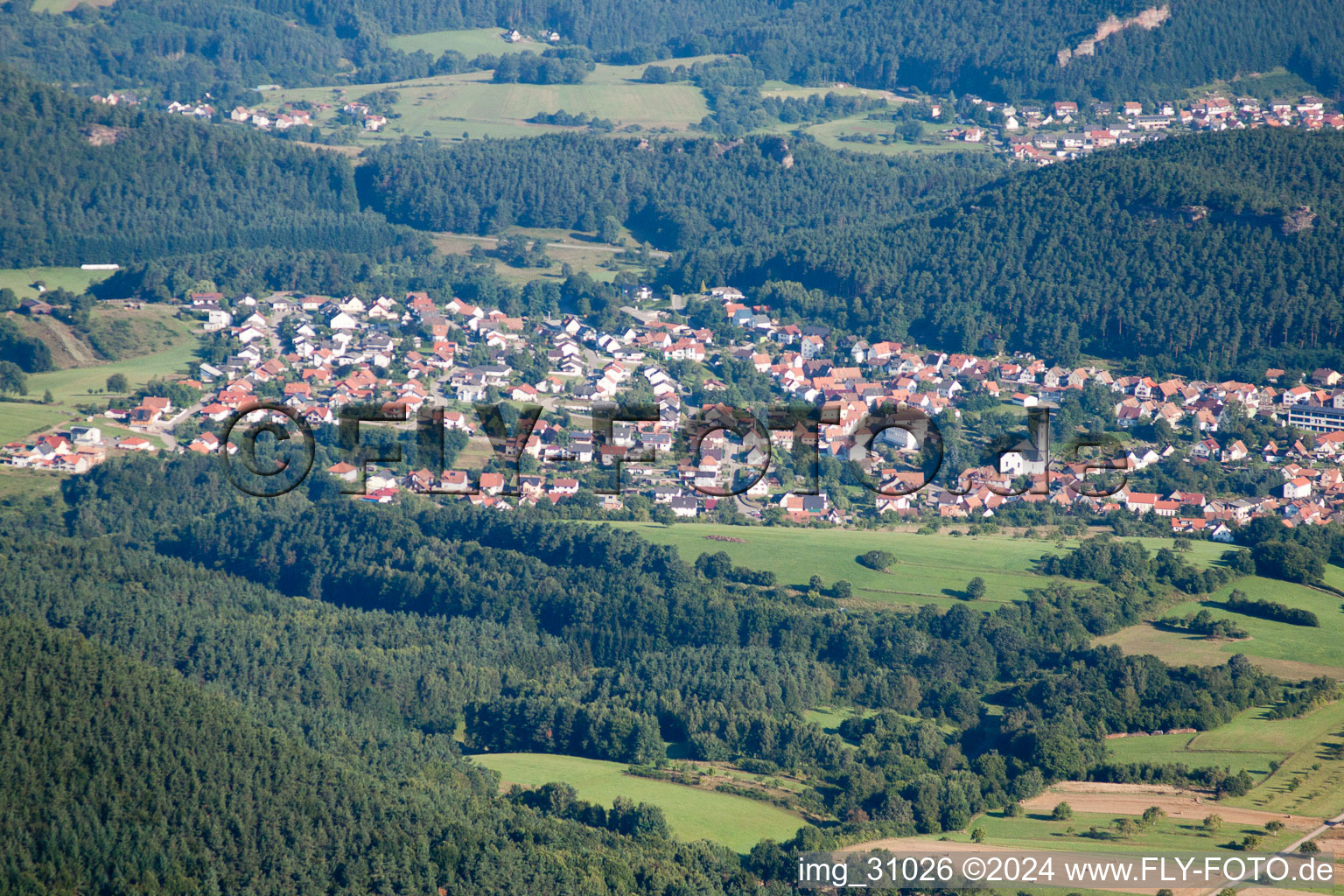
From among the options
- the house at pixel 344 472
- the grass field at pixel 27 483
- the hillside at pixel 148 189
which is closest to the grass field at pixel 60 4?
the hillside at pixel 148 189

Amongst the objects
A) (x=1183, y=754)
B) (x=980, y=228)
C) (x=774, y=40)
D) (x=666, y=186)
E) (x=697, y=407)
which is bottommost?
(x=1183, y=754)

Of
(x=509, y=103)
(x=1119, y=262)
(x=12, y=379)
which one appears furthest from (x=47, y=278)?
(x=1119, y=262)

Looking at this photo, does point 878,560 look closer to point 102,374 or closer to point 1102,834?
point 1102,834

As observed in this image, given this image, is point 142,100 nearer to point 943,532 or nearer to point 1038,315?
point 1038,315

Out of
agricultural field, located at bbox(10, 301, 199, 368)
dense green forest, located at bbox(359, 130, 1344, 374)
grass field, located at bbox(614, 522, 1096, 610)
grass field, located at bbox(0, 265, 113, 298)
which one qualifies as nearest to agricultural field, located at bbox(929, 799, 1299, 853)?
grass field, located at bbox(614, 522, 1096, 610)

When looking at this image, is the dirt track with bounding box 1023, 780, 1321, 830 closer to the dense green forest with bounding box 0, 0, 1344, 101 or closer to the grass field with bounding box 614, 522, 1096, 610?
the grass field with bounding box 614, 522, 1096, 610

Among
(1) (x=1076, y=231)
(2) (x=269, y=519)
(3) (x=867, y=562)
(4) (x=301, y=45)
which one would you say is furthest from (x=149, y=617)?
(4) (x=301, y=45)
